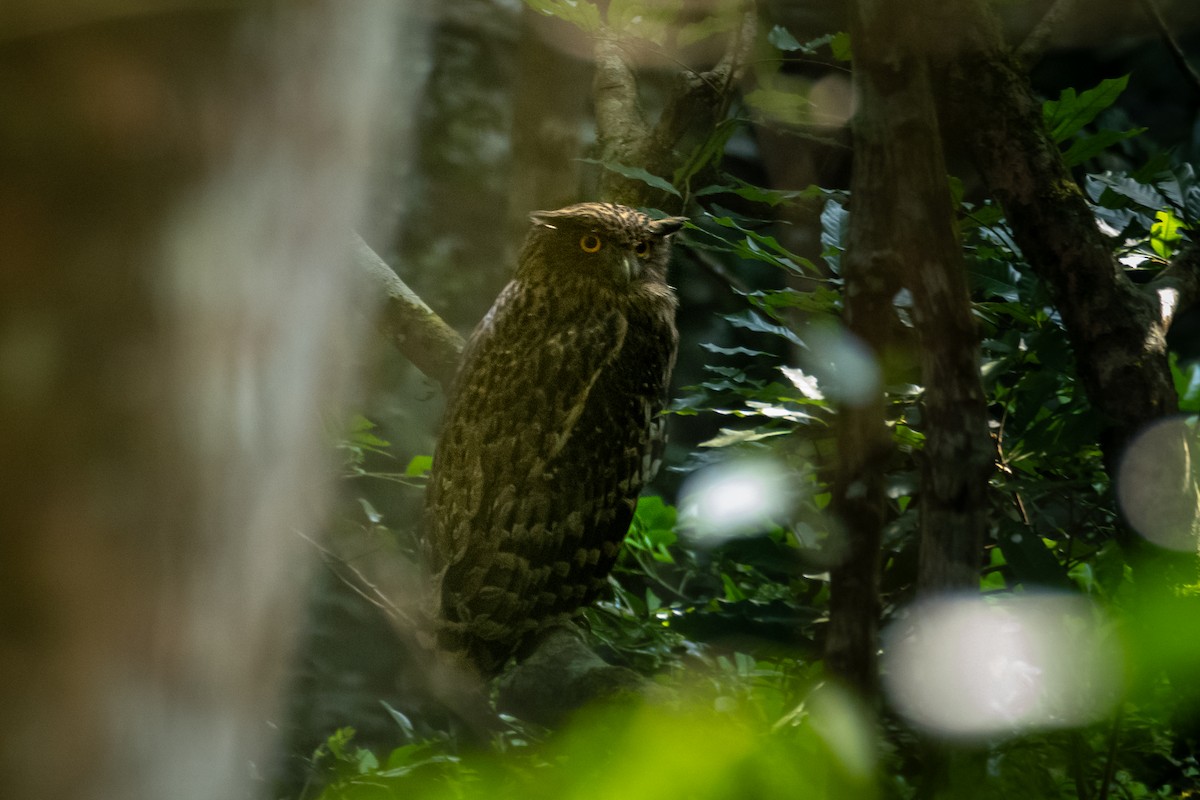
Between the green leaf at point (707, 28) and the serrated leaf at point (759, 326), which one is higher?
the green leaf at point (707, 28)

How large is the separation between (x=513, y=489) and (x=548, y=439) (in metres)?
0.12

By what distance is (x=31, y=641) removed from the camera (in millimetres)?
644

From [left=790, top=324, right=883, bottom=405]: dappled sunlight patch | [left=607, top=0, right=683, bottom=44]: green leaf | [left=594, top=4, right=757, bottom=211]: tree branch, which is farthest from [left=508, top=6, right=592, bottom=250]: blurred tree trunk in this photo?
[left=790, top=324, right=883, bottom=405]: dappled sunlight patch

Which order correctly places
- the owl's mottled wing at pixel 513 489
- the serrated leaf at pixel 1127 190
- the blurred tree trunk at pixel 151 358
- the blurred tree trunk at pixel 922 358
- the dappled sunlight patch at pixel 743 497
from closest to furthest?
1. the blurred tree trunk at pixel 151 358
2. the blurred tree trunk at pixel 922 358
3. the dappled sunlight patch at pixel 743 497
4. the serrated leaf at pixel 1127 190
5. the owl's mottled wing at pixel 513 489

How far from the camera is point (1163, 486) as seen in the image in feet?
3.93

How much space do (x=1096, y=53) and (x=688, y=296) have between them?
5.48 feet

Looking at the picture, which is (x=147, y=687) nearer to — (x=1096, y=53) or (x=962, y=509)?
(x=962, y=509)

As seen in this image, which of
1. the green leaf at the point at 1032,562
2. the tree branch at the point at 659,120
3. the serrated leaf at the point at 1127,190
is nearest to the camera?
the green leaf at the point at 1032,562

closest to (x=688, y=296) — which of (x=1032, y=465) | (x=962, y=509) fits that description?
(x=1032, y=465)

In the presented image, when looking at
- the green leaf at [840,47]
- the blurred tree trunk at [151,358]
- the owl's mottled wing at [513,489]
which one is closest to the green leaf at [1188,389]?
the green leaf at [840,47]

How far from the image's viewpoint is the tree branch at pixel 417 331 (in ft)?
7.40

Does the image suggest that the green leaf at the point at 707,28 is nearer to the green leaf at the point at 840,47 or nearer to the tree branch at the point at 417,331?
the green leaf at the point at 840,47

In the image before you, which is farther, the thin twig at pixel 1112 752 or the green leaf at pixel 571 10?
the green leaf at pixel 571 10

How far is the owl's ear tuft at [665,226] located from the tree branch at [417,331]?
1.77 ft
